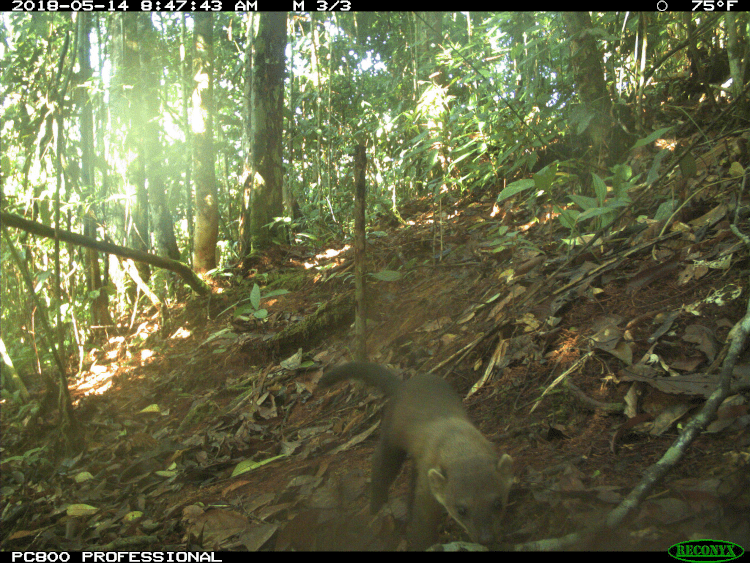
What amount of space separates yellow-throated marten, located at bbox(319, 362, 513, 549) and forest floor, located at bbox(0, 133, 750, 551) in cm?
12

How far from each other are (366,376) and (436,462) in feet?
2.60

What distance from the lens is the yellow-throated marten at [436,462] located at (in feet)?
7.21

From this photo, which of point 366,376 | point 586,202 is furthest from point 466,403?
point 586,202

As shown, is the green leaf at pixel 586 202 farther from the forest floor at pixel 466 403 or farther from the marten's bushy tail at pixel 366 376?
the marten's bushy tail at pixel 366 376

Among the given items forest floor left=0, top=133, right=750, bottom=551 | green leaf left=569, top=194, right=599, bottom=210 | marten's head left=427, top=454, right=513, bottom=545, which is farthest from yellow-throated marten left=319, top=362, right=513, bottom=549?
green leaf left=569, top=194, right=599, bottom=210

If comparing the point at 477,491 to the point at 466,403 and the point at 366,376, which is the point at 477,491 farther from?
the point at 366,376

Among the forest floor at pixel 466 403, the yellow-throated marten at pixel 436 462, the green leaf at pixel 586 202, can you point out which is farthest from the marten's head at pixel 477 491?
the green leaf at pixel 586 202

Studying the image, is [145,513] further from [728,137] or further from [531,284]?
[728,137]

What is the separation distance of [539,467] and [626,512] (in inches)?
22.7

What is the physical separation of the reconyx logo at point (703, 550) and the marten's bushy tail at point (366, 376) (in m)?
1.62

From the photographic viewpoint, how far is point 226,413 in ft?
13.3

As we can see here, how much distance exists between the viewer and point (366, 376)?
310 centimetres

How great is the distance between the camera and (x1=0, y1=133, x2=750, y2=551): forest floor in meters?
2.17

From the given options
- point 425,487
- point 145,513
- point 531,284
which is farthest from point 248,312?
point 425,487
